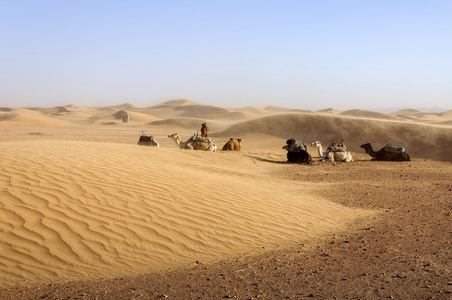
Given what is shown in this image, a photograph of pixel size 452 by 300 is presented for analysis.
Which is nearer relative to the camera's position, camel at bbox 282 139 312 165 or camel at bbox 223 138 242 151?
camel at bbox 282 139 312 165

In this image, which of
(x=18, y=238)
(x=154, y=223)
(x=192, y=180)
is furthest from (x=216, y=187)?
(x=18, y=238)

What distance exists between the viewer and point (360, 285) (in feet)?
14.9

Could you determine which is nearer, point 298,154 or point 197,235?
point 197,235

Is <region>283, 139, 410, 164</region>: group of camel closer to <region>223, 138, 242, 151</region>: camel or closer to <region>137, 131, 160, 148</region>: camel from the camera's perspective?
<region>223, 138, 242, 151</region>: camel

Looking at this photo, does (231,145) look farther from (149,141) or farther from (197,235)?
(197,235)

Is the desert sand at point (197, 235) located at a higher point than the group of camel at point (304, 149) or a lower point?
lower

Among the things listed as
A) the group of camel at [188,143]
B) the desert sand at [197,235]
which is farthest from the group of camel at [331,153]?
the desert sand at [197,235]

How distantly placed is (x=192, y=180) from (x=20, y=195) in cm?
361

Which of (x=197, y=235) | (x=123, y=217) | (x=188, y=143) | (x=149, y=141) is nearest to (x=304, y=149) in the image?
(x=188, y=143)

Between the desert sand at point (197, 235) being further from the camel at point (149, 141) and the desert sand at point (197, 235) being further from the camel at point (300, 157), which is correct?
the camel at point (149, 141)

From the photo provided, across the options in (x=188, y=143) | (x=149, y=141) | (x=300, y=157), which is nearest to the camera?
(x=300, y=157)

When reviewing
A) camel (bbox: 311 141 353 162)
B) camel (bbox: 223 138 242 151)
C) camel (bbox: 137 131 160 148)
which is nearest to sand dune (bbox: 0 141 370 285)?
camel (bbox: 311 141 353 162)

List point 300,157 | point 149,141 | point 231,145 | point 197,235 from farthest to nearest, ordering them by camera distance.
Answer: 1. point 231,145
2. point 149,141
3. point 300,157
4. point 197,235

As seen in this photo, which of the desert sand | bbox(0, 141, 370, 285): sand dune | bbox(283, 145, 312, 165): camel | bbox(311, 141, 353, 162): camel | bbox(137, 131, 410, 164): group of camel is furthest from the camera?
bbox(311, 141, 353, 162): camel
